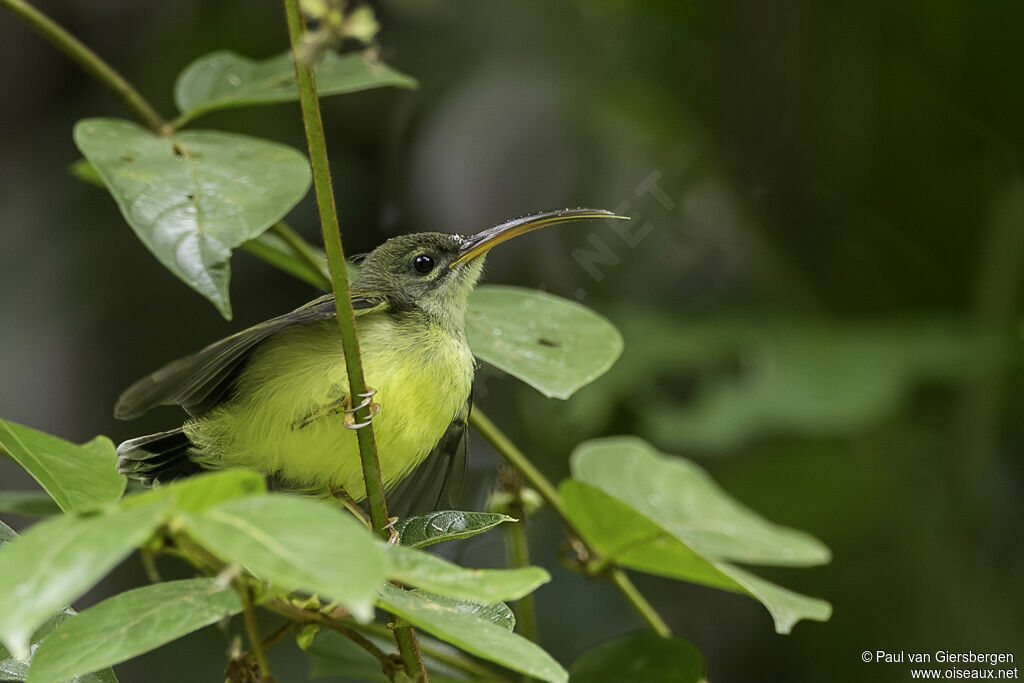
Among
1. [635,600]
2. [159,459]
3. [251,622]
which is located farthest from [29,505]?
[635,600]

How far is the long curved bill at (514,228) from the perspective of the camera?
1.73m

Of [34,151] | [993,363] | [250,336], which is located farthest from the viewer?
[34,151]

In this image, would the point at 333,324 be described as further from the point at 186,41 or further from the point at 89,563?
the point at 186,41

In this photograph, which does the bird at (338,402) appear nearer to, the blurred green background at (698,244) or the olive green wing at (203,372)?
the olive green wing at (203,372)

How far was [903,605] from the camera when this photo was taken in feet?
12.5

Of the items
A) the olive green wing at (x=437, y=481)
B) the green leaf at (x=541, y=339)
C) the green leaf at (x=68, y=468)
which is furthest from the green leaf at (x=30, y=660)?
the olive green wing at (x=437, y=481)

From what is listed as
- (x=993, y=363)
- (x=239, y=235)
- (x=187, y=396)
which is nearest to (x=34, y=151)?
(x=187, y=396)

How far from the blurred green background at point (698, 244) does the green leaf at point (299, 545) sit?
290 centimetres

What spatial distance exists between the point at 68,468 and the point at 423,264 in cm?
129

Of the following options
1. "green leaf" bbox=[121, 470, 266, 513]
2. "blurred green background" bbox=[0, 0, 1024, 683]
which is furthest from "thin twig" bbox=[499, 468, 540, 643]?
"blurred green background" bbox=[0, 0, 1024, 683]

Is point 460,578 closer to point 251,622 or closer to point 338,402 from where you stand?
point 251,622

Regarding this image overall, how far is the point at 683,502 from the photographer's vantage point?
2.18m

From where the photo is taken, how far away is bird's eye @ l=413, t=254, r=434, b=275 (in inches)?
87.4

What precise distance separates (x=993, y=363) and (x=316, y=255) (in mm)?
2633
